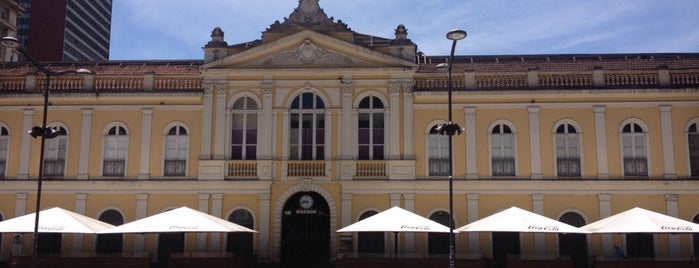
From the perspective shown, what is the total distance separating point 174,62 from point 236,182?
7.10 m

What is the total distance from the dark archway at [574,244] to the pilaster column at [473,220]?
284cm

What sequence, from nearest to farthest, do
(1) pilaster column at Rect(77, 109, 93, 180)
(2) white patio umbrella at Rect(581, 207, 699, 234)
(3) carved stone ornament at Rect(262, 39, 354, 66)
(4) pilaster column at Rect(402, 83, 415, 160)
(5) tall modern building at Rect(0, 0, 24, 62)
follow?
(2) white patio umbrella at Rect(581, 207, 699, 234), (4) pilaster column at Rect(402, 83, 415, 160), (3) carved stone ornament at Rect(262, 39, 354, 66), (1) pilaster column at Rect(77, 109, 93, 180), (5) tall modern building at Rect(0, 0, 24, 62)

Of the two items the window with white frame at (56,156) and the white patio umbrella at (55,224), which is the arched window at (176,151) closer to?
the window with white frame at (56,156)

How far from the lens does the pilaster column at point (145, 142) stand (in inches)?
1086

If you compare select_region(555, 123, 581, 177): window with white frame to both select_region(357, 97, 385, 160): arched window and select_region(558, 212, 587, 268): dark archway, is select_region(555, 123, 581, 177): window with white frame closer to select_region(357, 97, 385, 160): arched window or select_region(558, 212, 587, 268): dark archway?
select_region(558, 212, 587, 268): dark archway

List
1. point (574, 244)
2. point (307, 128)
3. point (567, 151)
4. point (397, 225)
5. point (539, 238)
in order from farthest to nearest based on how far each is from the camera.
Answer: point (307, 128) < point (567, 151) < point (539, 238) < point (574, 244) < point (397, 225)

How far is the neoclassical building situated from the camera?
2644cm

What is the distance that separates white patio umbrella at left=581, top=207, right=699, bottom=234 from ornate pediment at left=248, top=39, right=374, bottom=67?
1034 centimetres

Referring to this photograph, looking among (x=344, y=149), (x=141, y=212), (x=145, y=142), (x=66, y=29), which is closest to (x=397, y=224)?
(x=344, y=149)

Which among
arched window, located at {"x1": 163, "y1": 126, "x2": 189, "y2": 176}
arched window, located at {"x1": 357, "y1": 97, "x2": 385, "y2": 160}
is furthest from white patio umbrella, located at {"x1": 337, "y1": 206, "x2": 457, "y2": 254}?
arched window, located at {"x1": 163, "y1": 126, "x2": 189, "y2": 176}

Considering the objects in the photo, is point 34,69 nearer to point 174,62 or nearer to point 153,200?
point 174,62

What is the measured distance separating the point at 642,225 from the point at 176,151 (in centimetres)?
1617

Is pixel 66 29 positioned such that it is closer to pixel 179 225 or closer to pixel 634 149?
pixel 179 225

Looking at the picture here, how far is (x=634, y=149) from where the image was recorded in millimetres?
26719
